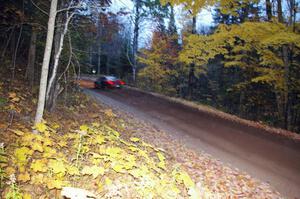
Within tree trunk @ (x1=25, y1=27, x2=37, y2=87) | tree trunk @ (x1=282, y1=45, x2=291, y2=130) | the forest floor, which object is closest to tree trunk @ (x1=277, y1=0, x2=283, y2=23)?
tree trunk @ (x1=282, y1=45, x2=291, y2=130)

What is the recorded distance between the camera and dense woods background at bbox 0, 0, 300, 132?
813cm

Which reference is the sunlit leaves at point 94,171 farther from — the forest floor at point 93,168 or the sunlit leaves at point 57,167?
the sunlit leaves at point 57,167

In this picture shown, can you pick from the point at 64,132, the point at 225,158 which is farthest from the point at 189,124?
the point at 64,132

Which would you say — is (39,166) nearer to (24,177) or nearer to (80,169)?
(24,177)

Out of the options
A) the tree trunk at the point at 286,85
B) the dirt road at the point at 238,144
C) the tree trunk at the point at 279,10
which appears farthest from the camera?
the tree trunk at the point at 279,10

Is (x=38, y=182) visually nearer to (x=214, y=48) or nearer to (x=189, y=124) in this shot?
(x=189, y=124)

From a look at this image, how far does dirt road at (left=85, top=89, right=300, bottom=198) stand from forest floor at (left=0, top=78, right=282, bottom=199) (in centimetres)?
59

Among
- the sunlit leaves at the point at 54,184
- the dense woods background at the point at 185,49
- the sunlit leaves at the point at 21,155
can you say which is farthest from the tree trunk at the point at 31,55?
the sunlit leaves at the point at 54,184

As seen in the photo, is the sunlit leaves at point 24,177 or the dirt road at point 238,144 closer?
the sunlit leaves at point 24,177

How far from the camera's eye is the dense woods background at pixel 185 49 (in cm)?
813

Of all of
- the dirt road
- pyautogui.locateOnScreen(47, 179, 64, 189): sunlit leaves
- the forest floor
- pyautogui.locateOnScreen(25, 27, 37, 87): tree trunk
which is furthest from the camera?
pyautogui.locateOnScreen(25, 27, 37, 87): tree trunk

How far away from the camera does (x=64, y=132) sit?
21.0 ft

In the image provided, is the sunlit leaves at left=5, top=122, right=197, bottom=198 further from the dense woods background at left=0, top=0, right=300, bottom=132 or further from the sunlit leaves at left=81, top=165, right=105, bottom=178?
the dense woods background at left=0, top=0, right=300, bottom=132

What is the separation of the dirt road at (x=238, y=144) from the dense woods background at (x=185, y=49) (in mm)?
3509
